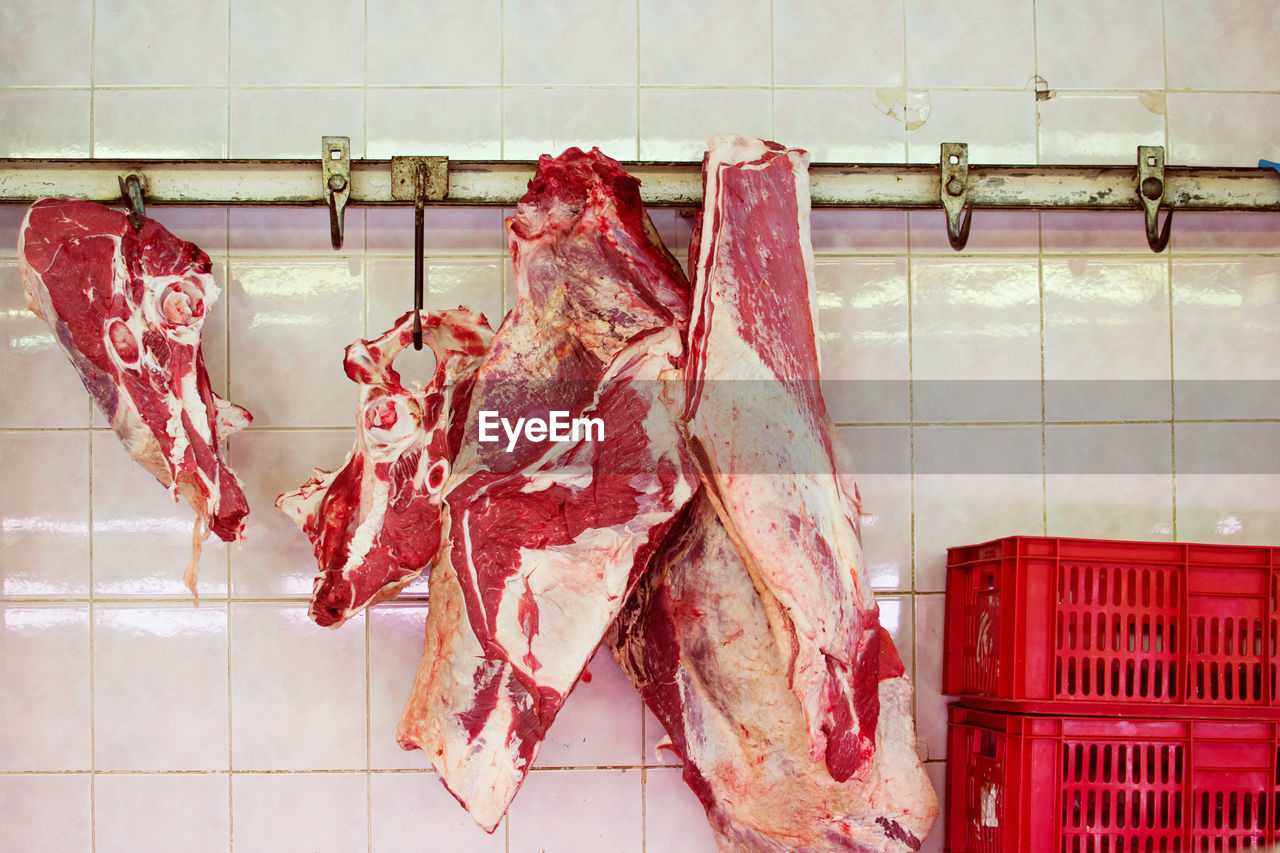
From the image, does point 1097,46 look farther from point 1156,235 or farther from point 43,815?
point 43,815

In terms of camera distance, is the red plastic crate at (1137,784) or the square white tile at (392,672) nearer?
the red plastic crate at (1137,784)

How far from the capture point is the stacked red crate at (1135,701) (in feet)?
7.71

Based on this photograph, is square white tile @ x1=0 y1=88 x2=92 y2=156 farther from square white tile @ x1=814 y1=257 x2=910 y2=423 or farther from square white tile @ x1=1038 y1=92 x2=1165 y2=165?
square white tile @ x1=1038 y1=92 x2=1165 y2=165

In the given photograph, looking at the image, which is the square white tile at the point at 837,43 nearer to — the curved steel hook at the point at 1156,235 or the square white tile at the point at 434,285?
the curved steel hook at the point at 1156,235

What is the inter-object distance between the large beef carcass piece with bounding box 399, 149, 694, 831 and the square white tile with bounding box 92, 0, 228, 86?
3.59ft

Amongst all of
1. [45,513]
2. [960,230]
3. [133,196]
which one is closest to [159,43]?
[133,196]

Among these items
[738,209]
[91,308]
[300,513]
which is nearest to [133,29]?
[91,308]

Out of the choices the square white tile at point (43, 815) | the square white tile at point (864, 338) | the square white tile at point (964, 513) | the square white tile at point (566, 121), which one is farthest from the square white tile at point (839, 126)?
the square white tile at point (43, 815)

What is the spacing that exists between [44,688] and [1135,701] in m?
2.66

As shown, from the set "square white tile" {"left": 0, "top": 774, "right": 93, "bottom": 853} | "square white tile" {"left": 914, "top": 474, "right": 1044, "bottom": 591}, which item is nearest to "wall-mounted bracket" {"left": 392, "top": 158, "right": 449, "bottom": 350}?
"square white tile" {"left": 914, "top": 474, "right": 1044, "bottom": 591}

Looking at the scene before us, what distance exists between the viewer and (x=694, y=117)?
281 cm

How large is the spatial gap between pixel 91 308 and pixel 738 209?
58.0 inches

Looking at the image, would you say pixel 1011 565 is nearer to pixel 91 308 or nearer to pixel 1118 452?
pixel 1118 452

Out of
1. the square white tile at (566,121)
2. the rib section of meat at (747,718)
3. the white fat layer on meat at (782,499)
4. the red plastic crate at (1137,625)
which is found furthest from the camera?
the square white tile at (566,121)
